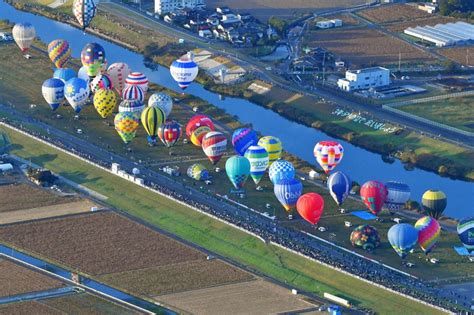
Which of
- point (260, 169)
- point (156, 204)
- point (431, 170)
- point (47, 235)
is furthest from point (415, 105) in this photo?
point (47, 235)

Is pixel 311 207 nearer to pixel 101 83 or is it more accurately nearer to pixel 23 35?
pixel 101 83


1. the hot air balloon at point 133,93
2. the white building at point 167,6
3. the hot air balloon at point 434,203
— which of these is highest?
the hot air balloon at point 434,203

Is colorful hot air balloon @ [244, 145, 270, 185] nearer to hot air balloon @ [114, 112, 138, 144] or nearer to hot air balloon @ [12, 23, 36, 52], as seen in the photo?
hot air balloon @ [114, 112, 138, 144]

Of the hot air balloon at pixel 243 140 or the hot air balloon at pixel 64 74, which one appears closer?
the hot air balloon at pixel 243 140

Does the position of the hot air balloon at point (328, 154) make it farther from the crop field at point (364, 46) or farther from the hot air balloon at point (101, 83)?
the crop field at point (364, 46)

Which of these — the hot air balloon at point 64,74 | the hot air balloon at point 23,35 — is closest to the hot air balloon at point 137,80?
the hot air balloon at point 64,74

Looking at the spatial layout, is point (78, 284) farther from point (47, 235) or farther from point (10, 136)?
point (10, 136)
